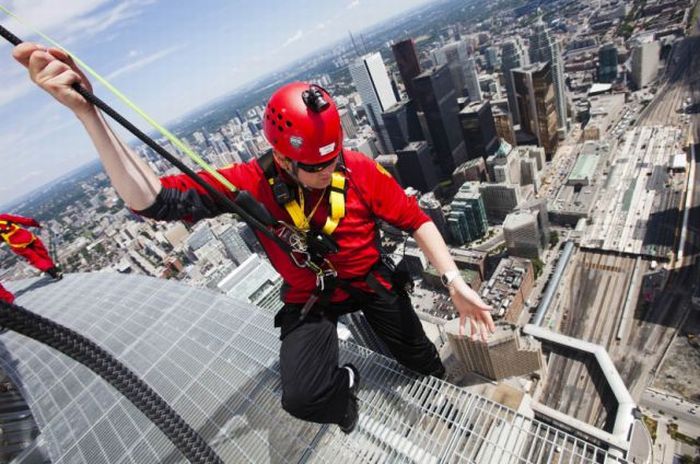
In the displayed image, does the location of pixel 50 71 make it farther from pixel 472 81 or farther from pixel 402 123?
pixel 472 81

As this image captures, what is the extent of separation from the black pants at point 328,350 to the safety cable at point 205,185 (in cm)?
84

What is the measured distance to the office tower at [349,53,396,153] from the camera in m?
59.2

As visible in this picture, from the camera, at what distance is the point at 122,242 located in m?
61.8

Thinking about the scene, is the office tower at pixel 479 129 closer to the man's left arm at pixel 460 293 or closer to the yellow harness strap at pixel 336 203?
the man's left arm at pixel 460 293

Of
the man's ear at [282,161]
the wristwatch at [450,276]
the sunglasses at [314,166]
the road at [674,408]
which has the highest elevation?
the man's ear at [282,161]

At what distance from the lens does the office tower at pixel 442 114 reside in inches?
1677

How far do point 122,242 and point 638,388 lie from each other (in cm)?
7082

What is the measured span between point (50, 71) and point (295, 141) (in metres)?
1.23

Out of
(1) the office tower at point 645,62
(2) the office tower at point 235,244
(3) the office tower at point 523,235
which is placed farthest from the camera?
(1) the office tower at point 645,62

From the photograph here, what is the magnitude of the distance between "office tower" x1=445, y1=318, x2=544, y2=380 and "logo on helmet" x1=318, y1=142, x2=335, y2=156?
18137 mm

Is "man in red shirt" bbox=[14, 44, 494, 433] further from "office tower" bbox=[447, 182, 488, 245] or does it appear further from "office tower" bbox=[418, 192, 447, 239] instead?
"office tower" bbox=[447, 182, 488, 245]

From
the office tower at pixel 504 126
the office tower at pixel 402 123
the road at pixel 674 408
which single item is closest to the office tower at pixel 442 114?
the office tower at pixel 402 123

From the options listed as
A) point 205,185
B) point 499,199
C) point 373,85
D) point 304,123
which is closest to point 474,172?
point 499,199

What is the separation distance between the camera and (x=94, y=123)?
175 centimetres
